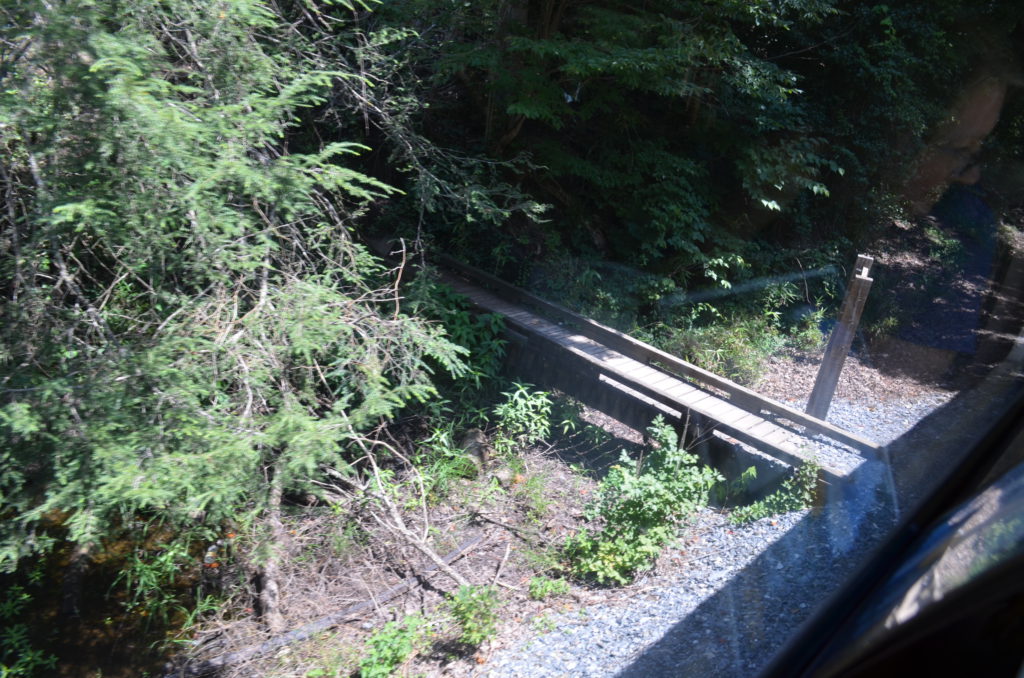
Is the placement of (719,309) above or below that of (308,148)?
below

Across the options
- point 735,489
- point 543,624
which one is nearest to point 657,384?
point 735,489

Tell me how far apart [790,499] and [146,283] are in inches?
199

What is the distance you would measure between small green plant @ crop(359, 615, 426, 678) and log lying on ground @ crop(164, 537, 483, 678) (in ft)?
1.45

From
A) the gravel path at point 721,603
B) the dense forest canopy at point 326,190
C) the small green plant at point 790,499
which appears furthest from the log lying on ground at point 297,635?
the small green plant at point 790,499

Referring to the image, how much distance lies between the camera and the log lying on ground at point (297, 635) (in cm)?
461

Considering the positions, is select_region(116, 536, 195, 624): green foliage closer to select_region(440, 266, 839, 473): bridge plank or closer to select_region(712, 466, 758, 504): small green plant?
select_region(440, 266, 839, 473): bridge plank

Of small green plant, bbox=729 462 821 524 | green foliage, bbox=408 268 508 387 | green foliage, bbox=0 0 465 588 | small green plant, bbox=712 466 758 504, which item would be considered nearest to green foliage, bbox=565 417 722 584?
small green plant, bbox=712 466 758 504

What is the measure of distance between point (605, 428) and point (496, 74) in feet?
14.3

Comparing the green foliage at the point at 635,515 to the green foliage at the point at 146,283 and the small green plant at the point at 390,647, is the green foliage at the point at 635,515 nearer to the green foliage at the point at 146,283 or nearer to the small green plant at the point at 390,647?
the small green plant at the point at 390,647

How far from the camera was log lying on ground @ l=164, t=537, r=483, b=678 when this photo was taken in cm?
461

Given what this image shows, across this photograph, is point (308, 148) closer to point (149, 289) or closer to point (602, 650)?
point (149, 289)

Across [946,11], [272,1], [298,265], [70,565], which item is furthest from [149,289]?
[946,11]

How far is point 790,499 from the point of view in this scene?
535 centimetres

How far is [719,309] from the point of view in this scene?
30.7 ft
